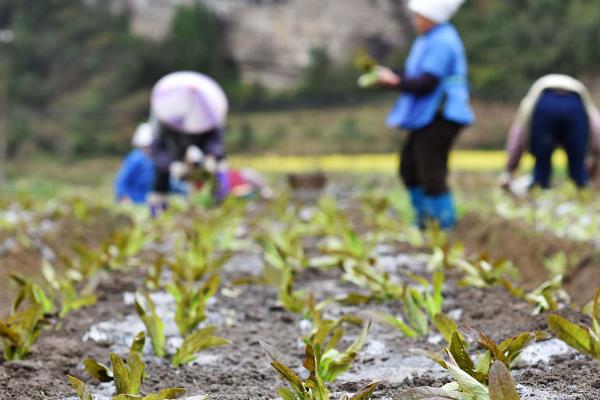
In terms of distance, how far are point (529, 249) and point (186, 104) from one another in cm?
325

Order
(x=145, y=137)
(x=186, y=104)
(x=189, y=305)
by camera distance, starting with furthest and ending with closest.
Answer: (x=145, y=137), (x=186, y=104), (x=189, y=305)

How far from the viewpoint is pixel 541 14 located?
62.8ft

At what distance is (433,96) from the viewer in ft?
18.4

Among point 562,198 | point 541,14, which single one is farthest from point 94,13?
point 562,198

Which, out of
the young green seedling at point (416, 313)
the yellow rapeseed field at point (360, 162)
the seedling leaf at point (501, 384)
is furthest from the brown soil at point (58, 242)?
the yellow rapeseed field at point (360, 162)

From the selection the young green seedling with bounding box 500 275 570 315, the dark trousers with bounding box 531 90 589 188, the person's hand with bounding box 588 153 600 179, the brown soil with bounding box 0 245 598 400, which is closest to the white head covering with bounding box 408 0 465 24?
the dark trousers with bounding box 531 90 589 188

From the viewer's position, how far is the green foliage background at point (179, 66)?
1783 cm

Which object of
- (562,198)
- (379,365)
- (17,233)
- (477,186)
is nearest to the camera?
(379,365)

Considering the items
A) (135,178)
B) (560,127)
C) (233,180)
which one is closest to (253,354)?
(560,127)

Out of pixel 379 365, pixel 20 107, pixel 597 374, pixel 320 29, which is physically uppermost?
pixel 597 374

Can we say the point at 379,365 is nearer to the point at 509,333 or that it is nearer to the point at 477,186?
the point at 509,333

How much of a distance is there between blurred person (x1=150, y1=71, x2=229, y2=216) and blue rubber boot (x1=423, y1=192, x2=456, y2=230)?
214 centimetres

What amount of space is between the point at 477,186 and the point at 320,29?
9.91 m

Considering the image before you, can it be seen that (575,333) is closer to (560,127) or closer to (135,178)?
(560,127)
